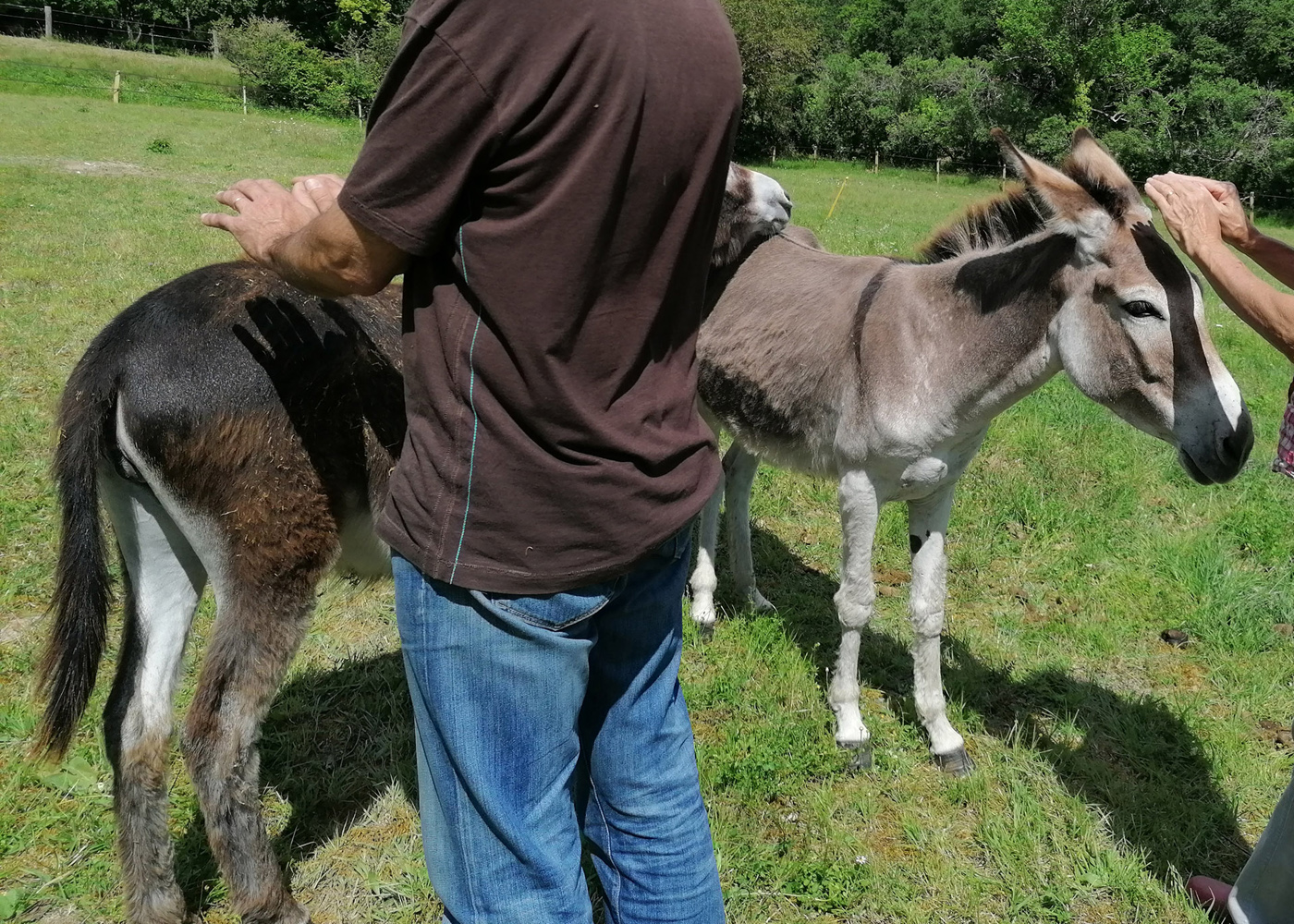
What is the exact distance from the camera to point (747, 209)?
3020 mm

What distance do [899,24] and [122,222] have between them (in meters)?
61.6

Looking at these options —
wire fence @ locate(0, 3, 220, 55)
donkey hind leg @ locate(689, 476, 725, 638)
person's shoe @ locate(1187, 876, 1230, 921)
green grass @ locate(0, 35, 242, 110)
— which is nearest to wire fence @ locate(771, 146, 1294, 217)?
green grass @ locate(0, 35, 242, 110)

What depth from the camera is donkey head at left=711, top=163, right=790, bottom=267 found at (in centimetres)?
301

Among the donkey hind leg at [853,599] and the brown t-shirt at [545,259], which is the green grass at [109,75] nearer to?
the donkey hind leg at [853,599]

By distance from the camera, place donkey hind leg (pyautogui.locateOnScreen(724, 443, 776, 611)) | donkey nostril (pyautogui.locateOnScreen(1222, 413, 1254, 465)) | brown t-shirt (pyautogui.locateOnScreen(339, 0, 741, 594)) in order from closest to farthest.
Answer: brown t-shirt (pyautogui.locateOnScreen(339, 0, 741, 594)) → donkey nostril (pyautogui.locateOnScreen(1222, 413, 1254, 465)) → donkey hind leg (pyautogui.locateOnScreen(724, 443, 776, 611))

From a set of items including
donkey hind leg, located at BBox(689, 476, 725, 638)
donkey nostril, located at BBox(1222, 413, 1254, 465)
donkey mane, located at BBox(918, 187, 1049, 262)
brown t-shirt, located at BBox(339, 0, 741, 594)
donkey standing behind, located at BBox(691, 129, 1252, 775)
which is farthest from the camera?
donkey hind leg, located at BBox(689, 476, 725, 638)

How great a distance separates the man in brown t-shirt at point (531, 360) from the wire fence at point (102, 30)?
44.5 metres

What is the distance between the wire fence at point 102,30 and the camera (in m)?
37.5

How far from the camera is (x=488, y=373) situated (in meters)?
1.31

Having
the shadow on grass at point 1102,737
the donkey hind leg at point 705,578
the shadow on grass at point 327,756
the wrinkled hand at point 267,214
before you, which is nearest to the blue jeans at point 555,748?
the wrinkled hand at point 267,214

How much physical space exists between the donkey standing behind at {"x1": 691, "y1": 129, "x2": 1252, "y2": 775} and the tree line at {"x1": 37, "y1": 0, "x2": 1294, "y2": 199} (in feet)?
105

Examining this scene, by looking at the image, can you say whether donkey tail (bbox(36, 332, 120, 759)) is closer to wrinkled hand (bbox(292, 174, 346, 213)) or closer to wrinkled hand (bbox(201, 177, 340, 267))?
wrinkled hand (bbox(201, 177, 340, 267))

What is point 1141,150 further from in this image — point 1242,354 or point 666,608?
point 666,608

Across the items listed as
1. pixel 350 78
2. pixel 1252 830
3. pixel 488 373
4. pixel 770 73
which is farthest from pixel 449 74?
pixel 770 73
